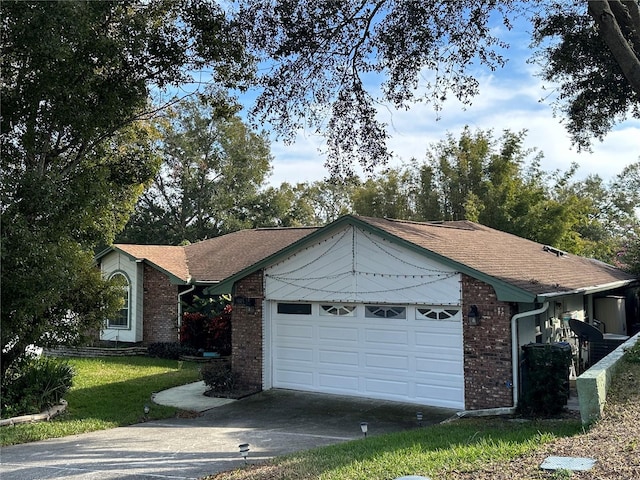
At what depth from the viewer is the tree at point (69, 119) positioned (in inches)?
365

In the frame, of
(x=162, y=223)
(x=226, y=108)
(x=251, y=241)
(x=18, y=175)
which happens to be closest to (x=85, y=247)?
(x=18, y=175)

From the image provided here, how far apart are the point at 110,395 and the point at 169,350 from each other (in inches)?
251

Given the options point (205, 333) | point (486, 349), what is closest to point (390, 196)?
point (205, 333)

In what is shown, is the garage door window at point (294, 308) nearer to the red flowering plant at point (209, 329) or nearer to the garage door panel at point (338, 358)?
the garage door panel at point (338, 358)

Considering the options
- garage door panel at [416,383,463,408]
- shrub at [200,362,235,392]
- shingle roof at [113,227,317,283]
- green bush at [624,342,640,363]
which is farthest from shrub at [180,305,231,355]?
green bush at [624,342,640,363]

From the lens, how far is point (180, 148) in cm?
4025

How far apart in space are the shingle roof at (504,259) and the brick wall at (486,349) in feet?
1.53

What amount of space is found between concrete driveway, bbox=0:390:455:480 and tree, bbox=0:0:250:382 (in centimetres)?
250

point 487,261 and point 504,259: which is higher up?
point 504,259

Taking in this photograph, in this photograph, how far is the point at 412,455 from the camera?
23.0 ft

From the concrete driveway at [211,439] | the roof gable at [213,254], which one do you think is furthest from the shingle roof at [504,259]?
the roof gable at [213,254]

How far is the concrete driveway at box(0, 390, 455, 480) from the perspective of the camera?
8.23 m

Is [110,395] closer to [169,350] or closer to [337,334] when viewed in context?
[337,334]

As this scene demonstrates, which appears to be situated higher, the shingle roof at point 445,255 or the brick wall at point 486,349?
the shingle roof at point 445,255
